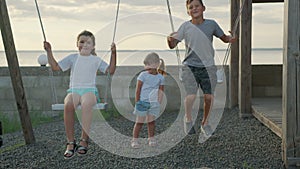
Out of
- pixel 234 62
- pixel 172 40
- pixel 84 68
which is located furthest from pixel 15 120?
pixel 84 68

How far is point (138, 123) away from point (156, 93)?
47cm

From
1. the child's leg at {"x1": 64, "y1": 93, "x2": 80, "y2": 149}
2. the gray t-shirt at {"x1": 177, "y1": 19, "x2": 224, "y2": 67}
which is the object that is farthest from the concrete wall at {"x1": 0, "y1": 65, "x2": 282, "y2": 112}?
the child's leg at {"x1": 64, "y1": 93, "x2": 80, "y2": 149}

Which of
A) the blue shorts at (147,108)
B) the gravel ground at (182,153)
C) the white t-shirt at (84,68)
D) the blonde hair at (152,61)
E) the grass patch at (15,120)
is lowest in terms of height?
the grass patch at (15,120)

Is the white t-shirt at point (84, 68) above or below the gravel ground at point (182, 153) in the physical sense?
above

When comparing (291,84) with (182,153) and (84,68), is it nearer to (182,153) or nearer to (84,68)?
(182,153)

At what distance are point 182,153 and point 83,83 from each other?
1.45 m

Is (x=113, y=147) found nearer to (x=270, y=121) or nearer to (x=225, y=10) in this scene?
(x=270, y=121)

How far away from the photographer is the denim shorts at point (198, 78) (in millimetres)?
4875

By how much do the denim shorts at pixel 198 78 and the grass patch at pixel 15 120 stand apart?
9.93 feet

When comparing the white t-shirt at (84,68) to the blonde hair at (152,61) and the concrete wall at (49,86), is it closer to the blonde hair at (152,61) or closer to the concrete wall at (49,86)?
the blonde hair at (152,61)

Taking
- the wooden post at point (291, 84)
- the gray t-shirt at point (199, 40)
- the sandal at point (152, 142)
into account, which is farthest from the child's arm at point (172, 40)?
the sandal at point (152, 142)

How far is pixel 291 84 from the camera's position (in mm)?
4277

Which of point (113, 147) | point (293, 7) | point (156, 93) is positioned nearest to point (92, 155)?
point (113, 147)

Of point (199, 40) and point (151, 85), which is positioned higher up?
point (199, 40)
